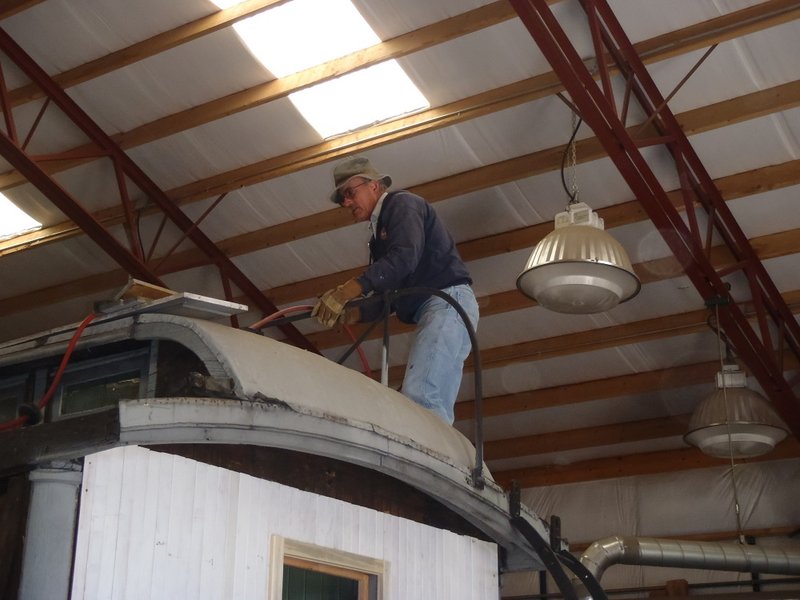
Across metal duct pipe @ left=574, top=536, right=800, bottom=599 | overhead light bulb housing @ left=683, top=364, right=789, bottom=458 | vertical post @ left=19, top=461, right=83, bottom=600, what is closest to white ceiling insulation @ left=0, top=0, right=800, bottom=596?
overhead light bulb housing @ left=683, top=364, right=789, bottom=458

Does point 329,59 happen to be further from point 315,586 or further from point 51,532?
point 51,532

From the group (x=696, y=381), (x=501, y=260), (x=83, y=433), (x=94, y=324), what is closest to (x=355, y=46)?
(x=501, y=260)

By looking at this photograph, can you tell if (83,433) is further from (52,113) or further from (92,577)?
(52,113)

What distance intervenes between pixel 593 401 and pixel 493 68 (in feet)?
19.4

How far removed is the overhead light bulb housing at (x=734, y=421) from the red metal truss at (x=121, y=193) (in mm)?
5666

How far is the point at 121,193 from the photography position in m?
13.0

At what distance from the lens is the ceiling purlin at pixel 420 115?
9859mm

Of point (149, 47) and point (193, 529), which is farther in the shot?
point (149, 47)

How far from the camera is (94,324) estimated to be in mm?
4305

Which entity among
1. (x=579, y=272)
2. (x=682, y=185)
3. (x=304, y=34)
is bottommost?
(x=579, y=272)

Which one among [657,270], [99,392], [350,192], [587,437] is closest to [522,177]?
[657,270]

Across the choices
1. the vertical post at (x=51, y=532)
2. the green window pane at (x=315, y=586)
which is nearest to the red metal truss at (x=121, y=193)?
the green window pane at (x=315, y=586)

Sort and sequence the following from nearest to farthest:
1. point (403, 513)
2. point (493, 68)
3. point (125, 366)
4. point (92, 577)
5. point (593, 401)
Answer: point (92, 577) → point (125, 366) → point (403, 513) → point (493, 68) → point (593, 401)

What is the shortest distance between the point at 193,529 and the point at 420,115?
26.5 ft
